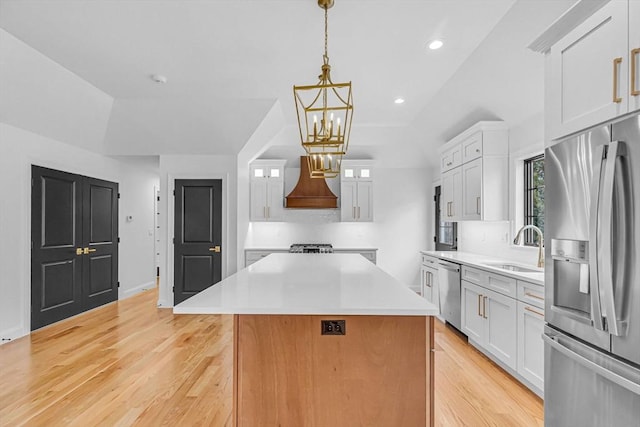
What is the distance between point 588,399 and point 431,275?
328 cm

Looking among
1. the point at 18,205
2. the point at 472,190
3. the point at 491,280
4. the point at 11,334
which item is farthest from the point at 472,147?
the point at 11,334

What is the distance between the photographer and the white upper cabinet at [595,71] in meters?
1.33

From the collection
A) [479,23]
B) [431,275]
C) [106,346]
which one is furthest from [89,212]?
[479,23]

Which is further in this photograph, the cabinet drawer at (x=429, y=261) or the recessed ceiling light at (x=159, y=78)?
the cabinet drawer at (x=429, y=261)

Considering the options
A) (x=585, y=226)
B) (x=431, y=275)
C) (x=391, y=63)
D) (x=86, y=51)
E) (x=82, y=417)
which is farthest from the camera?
(x=431, y=275)

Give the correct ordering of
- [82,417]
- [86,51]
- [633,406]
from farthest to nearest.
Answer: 1. [86,51]
2. [82,417]
3. [633,406]

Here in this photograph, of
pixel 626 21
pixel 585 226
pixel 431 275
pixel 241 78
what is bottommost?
pixel 431 275

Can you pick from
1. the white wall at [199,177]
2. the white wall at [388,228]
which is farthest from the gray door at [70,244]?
the white wall at [388,228]

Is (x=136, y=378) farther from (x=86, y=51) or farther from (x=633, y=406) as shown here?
(x=633, y=406)

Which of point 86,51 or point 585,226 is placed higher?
point 86,51

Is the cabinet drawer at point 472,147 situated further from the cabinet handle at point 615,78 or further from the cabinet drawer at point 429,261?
the cabinet handle at point 615,78

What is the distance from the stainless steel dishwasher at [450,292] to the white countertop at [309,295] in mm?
1704

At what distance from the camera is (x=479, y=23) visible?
2.71 metres

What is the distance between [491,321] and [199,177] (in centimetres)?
437
